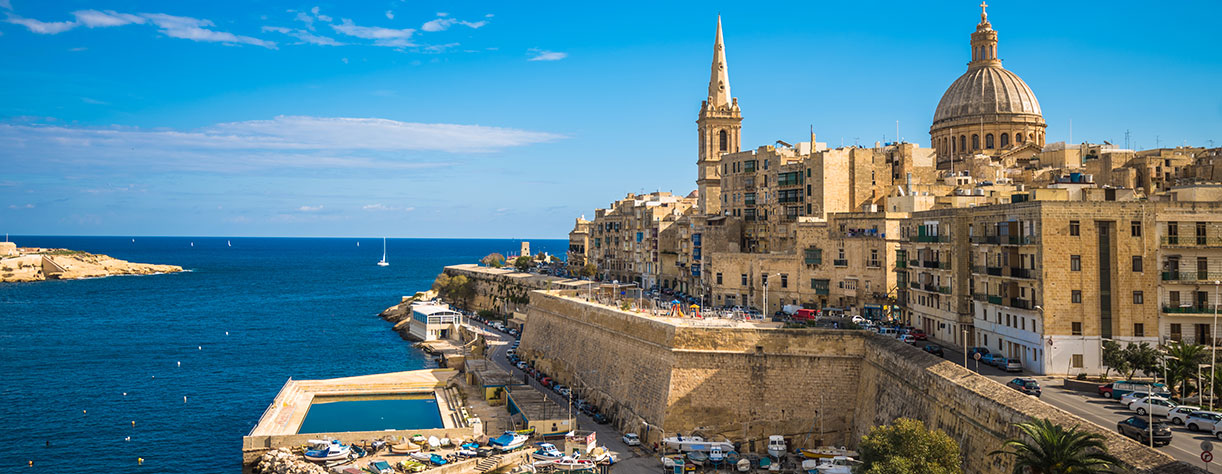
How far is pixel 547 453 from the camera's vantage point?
32094 mm

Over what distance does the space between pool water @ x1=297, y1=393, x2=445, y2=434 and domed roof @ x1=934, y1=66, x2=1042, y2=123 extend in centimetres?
4644

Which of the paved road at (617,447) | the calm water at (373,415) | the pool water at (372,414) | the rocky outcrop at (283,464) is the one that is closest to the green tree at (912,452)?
the paved road at (617,447)

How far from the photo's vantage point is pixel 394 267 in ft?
606

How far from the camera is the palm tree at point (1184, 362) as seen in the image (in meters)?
25.5

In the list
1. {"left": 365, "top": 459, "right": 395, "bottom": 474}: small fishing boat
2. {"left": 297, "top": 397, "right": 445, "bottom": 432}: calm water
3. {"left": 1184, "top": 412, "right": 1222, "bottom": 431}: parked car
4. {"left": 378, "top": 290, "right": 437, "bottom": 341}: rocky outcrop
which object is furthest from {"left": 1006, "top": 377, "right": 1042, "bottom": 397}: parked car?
{"left": 378, "top": 290, "right": 437, "bottom": 341}: rocky outcrop

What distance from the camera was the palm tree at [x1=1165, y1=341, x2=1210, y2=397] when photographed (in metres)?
25.5

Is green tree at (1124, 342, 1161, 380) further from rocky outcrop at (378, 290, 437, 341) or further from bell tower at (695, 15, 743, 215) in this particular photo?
rocky outcrop at (378, 290, 437, 341)

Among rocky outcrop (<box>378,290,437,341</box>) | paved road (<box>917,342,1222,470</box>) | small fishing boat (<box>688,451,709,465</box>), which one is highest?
paved road (<box>917,342,1222,470</box>)

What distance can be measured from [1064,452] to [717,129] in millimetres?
49086

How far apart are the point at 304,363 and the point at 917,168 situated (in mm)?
42718

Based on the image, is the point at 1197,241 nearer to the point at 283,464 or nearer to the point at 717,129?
the point at 283,464

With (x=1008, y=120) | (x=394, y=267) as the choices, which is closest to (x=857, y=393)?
(x=1008, y=120)

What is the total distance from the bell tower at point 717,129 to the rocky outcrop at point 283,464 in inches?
1544

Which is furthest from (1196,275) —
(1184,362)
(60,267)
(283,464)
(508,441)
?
(60,267)
